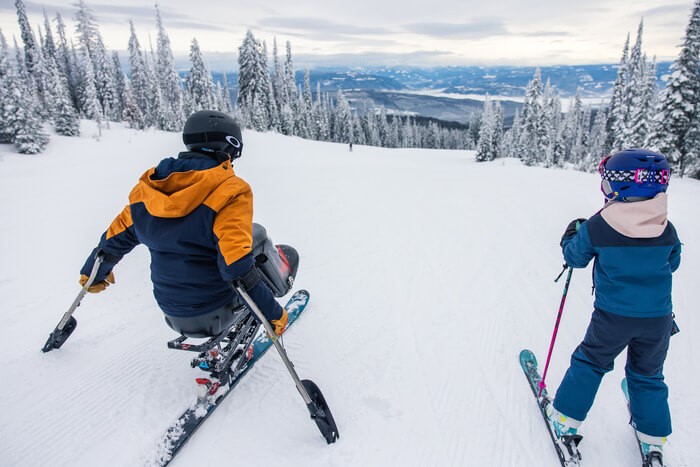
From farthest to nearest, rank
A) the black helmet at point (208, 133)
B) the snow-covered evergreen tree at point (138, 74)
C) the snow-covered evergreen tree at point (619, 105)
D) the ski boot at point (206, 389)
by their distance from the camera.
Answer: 1. the snow-covered evergreen tree at point (138, 74)
2. the snow-covered evergreen tree at point (619, 105)
3. the ski boot at point (206, 389)
4. the black helmet at point (208, 133)

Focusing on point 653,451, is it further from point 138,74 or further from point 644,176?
point 138,74

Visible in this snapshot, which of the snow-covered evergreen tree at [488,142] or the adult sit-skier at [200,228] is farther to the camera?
the snow-covered evergreen tree at [488,142]

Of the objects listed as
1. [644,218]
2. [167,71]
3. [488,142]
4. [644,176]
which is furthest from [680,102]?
[167,71]

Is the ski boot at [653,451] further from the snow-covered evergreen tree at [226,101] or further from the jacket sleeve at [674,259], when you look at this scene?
the snow-covered evergreen tree at [226,101]

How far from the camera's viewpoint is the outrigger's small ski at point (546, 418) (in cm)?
290

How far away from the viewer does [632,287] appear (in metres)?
2.60

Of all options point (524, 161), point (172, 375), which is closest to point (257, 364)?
point (172, 375)

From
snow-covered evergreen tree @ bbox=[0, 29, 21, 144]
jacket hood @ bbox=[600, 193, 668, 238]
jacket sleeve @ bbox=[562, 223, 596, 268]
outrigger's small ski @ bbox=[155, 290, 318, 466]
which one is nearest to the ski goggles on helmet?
jacket hood @ bbox=[600, 193, 668, 238]

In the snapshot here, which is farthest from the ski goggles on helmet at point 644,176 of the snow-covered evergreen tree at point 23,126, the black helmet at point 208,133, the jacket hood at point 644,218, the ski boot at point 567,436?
the snow-covered evergreen tree at point 23,126

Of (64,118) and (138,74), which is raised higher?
(138,74)

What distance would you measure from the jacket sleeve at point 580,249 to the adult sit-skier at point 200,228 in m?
2.44

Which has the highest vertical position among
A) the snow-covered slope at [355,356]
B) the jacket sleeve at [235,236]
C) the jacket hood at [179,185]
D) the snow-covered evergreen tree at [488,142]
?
the jacket hood at [179,185]

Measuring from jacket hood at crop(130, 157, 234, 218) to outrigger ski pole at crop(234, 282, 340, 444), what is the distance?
823 mm

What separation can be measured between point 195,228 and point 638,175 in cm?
320
